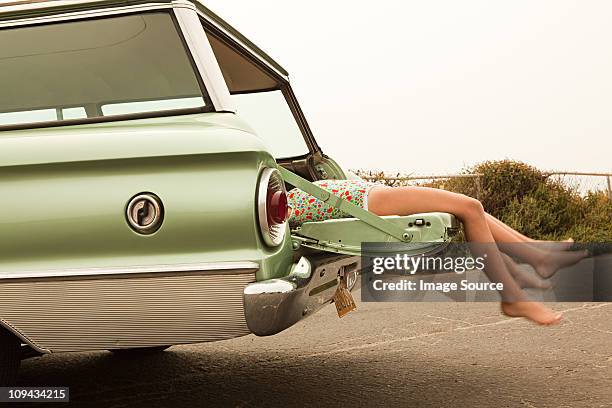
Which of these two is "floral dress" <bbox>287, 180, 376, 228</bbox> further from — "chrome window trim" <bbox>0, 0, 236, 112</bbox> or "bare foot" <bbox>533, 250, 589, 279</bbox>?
"bare foot" <bbox>533, 250, 589, 279</bbox>

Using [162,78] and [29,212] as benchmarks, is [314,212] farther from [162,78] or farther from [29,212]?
[29,212]

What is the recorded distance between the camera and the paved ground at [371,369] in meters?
3.32

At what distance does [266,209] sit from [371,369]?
1.91 meters

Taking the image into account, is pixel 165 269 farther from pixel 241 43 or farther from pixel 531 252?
pixel 531 252

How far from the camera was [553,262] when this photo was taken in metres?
4.04

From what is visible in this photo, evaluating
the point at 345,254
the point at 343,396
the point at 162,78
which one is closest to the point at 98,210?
the point at 162,78

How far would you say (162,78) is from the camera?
2.64 metres

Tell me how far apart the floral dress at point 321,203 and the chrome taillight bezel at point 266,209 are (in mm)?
1040

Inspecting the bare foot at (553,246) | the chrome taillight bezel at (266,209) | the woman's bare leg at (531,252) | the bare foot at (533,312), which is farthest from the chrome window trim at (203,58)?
the bare foot at (553,246)

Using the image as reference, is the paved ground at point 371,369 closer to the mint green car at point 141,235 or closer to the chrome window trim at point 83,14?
the mint green car at point 141,235

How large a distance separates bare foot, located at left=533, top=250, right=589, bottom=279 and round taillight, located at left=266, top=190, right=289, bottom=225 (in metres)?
2.17

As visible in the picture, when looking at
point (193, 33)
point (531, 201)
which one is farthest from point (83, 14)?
point (531, 201)

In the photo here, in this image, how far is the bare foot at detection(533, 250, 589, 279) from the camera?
158 inches

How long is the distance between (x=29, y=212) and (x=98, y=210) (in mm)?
236
